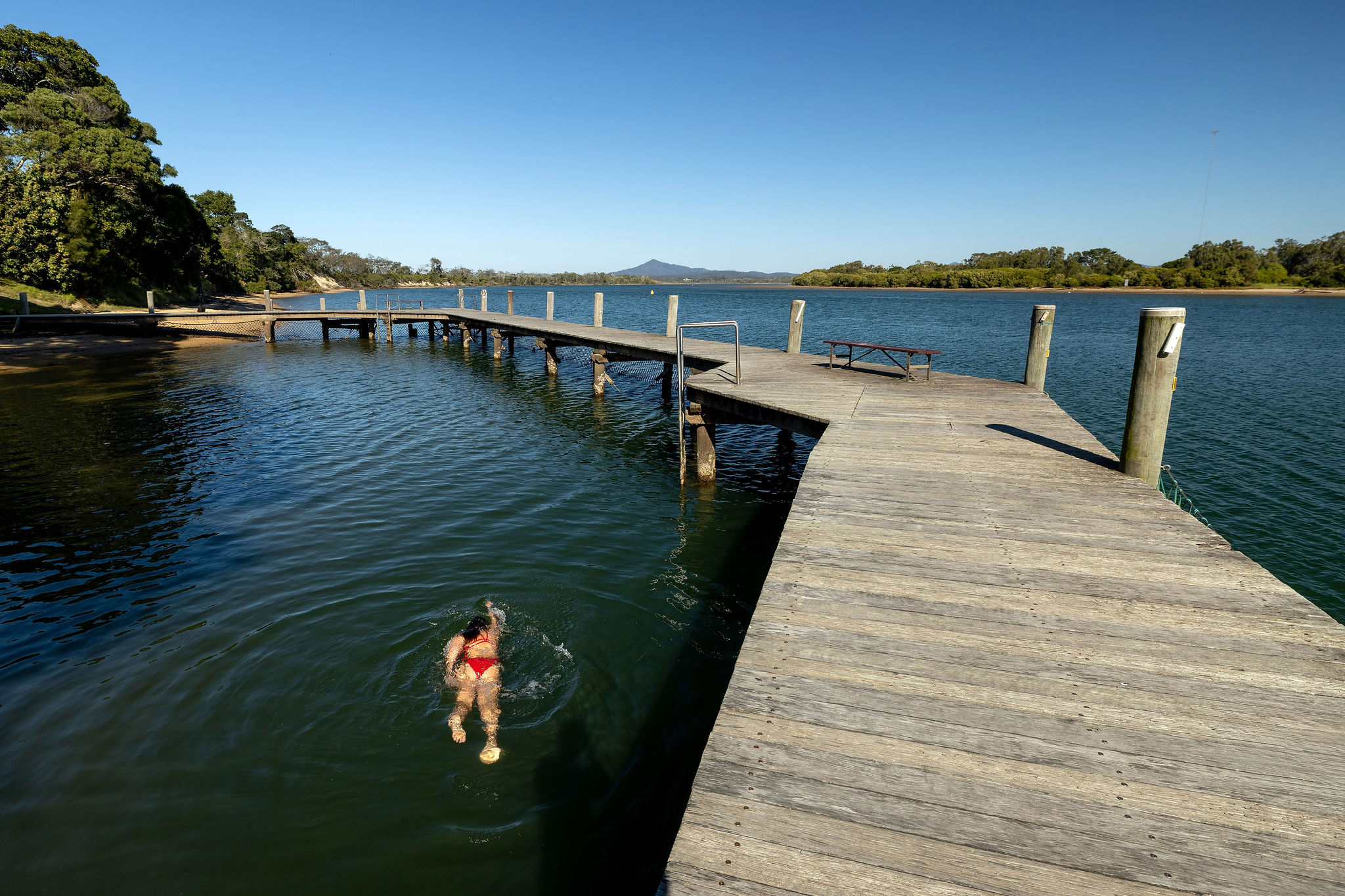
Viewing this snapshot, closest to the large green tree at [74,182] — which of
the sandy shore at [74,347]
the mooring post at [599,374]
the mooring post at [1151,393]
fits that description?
the sandy shore at [74,347]

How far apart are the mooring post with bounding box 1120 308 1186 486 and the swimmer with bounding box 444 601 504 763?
22.3ft

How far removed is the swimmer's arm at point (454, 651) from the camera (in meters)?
6.05

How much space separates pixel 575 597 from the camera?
7707mm

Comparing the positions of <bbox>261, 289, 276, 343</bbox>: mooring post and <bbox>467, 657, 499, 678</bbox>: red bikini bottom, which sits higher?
<bbox>261, 289, 276, 343</bbox>: mooring post

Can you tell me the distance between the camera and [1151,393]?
6465 mm

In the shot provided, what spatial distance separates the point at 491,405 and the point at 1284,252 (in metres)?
173

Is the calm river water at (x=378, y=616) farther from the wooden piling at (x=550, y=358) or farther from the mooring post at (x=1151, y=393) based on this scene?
the wooden piling at (x=550, y=358)

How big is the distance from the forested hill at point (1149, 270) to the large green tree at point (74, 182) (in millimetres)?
146190

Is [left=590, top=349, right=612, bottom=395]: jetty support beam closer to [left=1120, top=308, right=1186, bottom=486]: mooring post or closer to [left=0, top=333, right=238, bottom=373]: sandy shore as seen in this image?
[left=1120, top=308, right=1186, bottom=486]: mooring post

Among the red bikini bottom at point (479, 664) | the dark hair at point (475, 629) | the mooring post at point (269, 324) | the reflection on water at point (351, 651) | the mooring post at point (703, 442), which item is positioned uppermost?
the mooring post at point (269, 324)

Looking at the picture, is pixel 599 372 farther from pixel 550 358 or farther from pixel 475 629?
pixel 475 629

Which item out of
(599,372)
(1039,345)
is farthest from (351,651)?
(599,372)

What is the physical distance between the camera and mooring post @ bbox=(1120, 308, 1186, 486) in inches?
248

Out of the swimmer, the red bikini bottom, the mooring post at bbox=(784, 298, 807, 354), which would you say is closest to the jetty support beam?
the mooring post at bbox=(784, 298, 807, 354)
